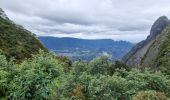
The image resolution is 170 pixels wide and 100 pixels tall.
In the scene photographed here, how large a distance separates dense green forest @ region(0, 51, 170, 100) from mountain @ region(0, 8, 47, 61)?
55.5m

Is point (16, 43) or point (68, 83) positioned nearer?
point (68, 83)

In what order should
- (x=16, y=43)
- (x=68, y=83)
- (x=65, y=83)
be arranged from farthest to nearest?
(x=16, y=43)
(x=68, y=83)
(x=65, y=83)

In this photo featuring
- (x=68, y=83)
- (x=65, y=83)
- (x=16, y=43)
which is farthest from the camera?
(x=16, y=43)

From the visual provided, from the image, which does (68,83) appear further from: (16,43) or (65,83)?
(16,43)

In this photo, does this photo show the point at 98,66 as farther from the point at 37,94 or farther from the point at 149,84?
Result: the point at 149,84

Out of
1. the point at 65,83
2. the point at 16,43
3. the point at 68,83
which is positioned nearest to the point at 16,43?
the point at 16,43

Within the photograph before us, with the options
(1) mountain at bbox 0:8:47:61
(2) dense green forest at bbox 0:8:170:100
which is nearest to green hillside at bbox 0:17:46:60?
(1) mountain at bbox 0:8:47:61

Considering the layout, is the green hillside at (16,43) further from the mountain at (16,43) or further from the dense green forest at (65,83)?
the dense green forest at (65,83)

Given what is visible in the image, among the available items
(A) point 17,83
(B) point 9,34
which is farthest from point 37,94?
(B) point 9,34

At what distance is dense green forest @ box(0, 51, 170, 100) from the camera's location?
2600cm

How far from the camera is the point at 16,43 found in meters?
101

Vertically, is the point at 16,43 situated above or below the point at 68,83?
below

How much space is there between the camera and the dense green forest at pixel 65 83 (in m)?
26.0

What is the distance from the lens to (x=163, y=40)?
11956 centimetres
